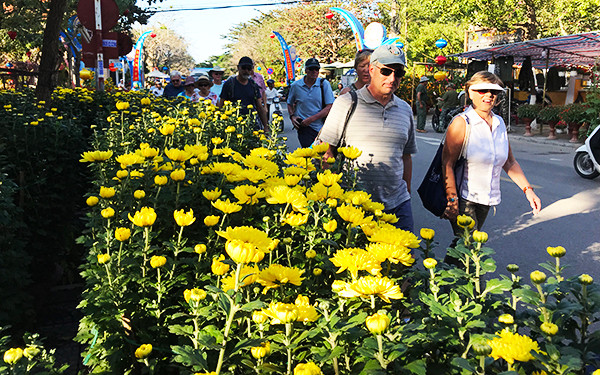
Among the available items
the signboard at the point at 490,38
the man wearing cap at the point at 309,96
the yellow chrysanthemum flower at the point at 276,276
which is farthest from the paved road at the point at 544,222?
the signboard at the point at 490,38

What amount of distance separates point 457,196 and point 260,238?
2.60 metres

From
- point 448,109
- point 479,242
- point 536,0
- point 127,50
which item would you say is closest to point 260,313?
point 479,242

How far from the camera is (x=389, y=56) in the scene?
11.0 ft

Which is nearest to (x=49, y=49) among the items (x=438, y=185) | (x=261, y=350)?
(x=438, y=185)

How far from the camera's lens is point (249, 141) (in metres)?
5.07

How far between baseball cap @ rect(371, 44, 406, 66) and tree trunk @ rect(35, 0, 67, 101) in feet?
16.8

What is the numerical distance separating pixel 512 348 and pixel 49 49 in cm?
728

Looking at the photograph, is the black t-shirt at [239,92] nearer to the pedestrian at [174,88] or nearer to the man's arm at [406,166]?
the pedestrian at [174,88]

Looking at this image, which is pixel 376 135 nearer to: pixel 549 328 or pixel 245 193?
pixel 245 193

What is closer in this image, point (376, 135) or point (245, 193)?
point (245, 193)

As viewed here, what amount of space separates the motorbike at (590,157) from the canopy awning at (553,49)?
31.8ft

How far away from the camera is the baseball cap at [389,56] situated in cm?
333

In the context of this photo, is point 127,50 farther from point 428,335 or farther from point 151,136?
point 428,335

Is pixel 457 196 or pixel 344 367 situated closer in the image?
pixel 344 367
